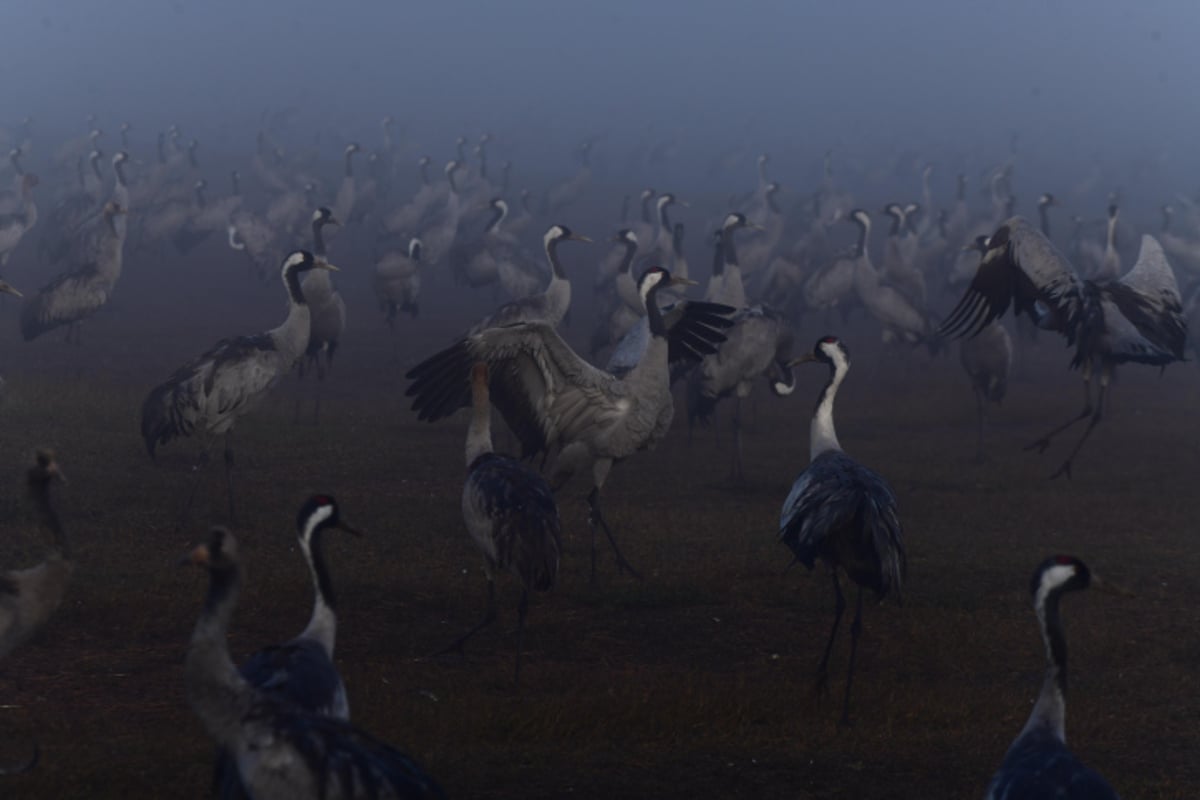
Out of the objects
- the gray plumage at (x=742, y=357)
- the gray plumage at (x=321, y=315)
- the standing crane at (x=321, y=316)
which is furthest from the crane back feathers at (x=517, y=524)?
the gray plumage at (x=321, y=315)

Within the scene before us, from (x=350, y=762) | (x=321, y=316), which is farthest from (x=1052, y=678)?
(x=321, y=316)

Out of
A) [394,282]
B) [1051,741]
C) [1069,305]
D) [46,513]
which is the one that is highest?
[46,513]

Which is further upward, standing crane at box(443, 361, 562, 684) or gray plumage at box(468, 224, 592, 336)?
standing crane at box(443, 361, 562, 684)

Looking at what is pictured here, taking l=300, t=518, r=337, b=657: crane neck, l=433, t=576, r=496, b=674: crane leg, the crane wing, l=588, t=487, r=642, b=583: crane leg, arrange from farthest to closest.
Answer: the crane wing → l=588, t=487, r=642, b=583: crane leg → l=433, t=576, r=496, b=674: crane leg → l=300, t=518, r=337, b=657: crane neck

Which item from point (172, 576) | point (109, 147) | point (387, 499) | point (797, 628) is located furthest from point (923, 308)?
point (109, 147)

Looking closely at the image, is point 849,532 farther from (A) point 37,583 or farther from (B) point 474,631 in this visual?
(A) point 37,583

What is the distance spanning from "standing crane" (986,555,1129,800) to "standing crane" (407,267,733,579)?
534 centimetres

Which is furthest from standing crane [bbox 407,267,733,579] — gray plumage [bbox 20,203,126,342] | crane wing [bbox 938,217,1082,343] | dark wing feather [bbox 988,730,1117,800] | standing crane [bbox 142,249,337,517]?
gray plumage [bbox 20,203,126,342]

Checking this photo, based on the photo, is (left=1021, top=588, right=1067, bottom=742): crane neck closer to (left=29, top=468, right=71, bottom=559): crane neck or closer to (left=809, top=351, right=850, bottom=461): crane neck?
(left=809, top=351, right=850, bottom=461): crane neck

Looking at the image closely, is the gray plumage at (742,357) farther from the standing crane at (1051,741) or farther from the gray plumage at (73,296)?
the gray plumage at (73,296)

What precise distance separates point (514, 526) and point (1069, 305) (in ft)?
24.4

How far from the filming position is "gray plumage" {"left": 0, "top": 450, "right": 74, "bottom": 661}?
6.48 metres

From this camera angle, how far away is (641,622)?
1005cm

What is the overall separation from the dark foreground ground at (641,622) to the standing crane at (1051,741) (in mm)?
1427
